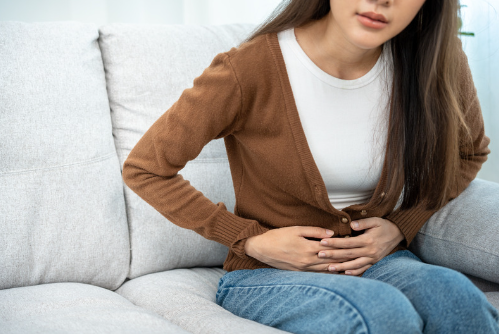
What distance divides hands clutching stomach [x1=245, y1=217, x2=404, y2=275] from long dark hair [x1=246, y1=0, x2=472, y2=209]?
13cm

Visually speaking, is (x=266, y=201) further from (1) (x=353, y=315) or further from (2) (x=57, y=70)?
(2) (x=57, y=70)

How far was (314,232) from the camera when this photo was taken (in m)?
1.01

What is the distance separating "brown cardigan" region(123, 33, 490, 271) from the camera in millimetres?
958

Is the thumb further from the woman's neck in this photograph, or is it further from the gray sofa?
the woman's neck

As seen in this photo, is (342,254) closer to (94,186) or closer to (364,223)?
(364,223)

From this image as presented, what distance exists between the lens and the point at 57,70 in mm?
1200

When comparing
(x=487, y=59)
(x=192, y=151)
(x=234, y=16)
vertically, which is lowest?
(x=192, y=151)

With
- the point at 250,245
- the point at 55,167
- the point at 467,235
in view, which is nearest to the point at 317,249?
the point at 250,245

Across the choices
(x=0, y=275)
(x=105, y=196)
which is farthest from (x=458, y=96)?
(x=0, y=275)

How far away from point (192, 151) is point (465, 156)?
2.41ft

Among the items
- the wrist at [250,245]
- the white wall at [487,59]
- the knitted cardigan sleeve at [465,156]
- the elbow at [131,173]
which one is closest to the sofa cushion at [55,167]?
the elbow at [131,173]

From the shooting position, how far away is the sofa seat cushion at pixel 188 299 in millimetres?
904

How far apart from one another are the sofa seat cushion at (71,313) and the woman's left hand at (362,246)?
34cm

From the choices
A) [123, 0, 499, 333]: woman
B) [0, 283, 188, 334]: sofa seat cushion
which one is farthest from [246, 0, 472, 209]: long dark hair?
[0, 283, 188, 334]: sofa seat cushion
